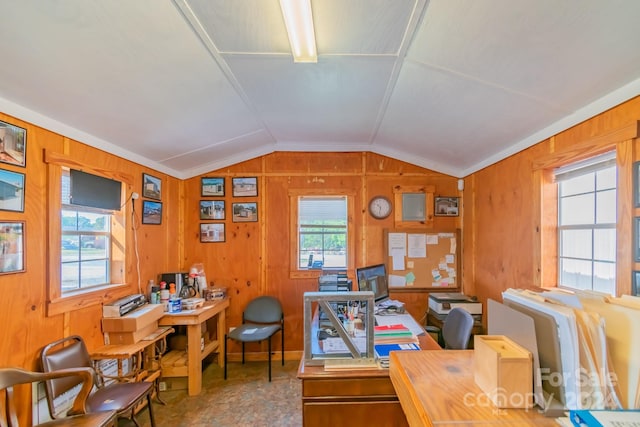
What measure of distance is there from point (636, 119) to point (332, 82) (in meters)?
1.78

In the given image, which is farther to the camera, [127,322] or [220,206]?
[220,206]

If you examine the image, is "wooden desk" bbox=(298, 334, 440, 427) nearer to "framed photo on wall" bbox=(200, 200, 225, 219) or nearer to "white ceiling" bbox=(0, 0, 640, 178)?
"white ceiling" bbox=(0, 0, 640, 178)

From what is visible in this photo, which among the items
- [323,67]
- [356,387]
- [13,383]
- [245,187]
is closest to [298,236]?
[245,187]

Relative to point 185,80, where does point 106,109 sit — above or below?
below

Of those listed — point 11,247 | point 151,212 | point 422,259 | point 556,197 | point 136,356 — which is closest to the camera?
point 11,247

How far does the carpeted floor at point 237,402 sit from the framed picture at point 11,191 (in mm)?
1969

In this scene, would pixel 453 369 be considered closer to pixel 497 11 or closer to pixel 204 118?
pixel 497 11

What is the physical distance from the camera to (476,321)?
3.22 meters

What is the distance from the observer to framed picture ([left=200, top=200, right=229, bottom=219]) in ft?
12.6

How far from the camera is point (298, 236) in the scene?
12.5 ft

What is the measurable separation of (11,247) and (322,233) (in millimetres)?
2824

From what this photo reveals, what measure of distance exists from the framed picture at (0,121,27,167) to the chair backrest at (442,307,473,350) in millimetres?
3333

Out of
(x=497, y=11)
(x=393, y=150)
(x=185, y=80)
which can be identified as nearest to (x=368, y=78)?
(x=497, y=11)

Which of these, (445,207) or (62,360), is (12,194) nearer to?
(62,360)
